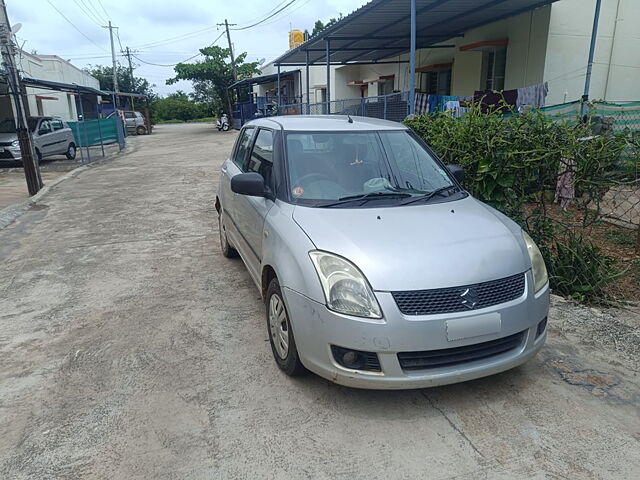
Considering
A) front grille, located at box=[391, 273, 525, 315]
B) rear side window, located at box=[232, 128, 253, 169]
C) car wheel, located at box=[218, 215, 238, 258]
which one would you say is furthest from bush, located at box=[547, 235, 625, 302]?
car wheel, located at box=[218, 215, 238, 258]

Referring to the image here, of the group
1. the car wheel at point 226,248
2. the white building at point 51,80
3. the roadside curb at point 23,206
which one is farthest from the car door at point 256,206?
the white building at point 51,80

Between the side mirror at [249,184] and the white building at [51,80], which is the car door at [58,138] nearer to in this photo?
the white building at [51,80]

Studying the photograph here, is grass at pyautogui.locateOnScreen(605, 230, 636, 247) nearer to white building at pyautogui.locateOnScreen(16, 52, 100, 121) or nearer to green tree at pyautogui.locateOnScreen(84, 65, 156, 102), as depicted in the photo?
white building at pyautogui.locateOnScreen(16, 52, 100, 121)

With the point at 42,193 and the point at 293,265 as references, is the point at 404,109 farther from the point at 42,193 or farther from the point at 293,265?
the point at 293,265

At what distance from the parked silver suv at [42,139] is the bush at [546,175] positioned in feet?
48.7

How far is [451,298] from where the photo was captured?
2750mm

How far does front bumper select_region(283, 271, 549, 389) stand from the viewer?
2686 mm

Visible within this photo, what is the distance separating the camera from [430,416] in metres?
2.91

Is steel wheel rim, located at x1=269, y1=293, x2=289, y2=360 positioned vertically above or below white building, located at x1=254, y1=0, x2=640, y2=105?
below

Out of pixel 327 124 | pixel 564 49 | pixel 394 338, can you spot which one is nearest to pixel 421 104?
pixel 564 49

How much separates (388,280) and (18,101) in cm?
1123

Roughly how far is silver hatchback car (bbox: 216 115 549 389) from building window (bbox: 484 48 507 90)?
11.3m

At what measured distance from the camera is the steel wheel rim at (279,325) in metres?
3.23

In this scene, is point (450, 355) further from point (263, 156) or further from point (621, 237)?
point (621, 237)
